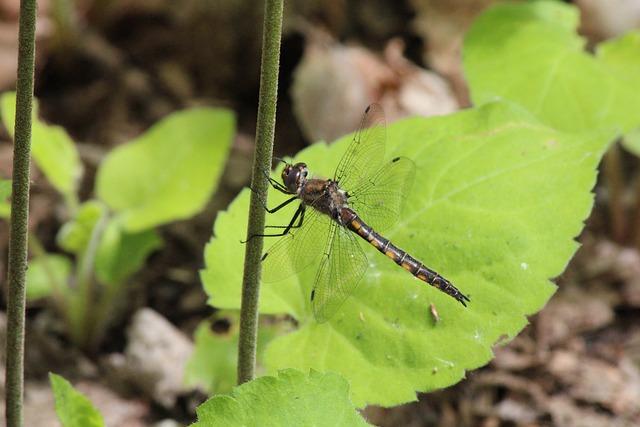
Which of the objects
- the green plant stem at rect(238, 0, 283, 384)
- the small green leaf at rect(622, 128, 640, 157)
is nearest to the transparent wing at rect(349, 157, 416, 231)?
the green plant stem at rect(238, 0, 283, 384)

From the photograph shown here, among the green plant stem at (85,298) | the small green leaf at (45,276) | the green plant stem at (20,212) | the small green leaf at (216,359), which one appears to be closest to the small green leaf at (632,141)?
the small green leaf at (216,359)

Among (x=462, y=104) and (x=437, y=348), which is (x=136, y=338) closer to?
(x=437, y=348)

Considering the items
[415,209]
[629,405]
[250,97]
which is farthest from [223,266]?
[250,97]

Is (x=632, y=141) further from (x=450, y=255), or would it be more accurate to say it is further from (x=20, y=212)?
(x=20, y=212)

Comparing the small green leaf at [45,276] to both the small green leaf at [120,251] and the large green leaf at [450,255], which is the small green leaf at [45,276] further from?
the large green leaf at [450,255]

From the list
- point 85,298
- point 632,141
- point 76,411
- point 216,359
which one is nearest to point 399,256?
point 76,411
